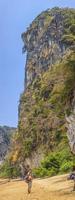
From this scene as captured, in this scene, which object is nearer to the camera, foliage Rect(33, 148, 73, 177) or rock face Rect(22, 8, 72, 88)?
foliage Rect(33, 148, 73, 177)

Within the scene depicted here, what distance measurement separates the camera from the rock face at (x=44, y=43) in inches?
4345

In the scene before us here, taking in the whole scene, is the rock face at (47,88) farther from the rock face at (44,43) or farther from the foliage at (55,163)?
the foliage at (55,163)

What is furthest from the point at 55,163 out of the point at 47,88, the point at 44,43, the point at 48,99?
the point at 44,43

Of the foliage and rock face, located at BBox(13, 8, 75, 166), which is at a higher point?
rock face, located at BBox(13, 8, 75, 166)

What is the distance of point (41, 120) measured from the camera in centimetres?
7181

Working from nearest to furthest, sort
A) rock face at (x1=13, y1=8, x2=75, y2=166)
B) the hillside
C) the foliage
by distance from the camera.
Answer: the hillside
rock face at (x1=13, y1=8, x2=75, y2=166)
the foliage

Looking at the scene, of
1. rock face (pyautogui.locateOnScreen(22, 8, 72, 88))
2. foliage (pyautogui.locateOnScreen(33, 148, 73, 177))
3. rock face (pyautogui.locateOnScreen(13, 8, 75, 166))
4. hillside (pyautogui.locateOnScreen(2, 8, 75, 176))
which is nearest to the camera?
hillside (pyautogui.locateOnScreen(2, 8, 75, 176))

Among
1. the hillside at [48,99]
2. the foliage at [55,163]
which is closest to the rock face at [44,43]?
the hillside at [48,99]

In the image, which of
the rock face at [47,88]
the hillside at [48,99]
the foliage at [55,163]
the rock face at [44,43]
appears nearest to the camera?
the hillside at [48,99]

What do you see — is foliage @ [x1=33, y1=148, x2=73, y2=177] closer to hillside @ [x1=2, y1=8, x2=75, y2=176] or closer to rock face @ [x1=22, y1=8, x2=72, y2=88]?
hillside @ [x1=2, y1=8, x2=75, y2=176]

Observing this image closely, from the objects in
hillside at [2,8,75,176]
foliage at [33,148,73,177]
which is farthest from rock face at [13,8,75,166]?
foliage at [33,148,73,177]

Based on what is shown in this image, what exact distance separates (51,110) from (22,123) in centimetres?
1542

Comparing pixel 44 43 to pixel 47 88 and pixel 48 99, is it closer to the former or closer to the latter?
pixel 48 99

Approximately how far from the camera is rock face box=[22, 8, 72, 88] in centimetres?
11038
